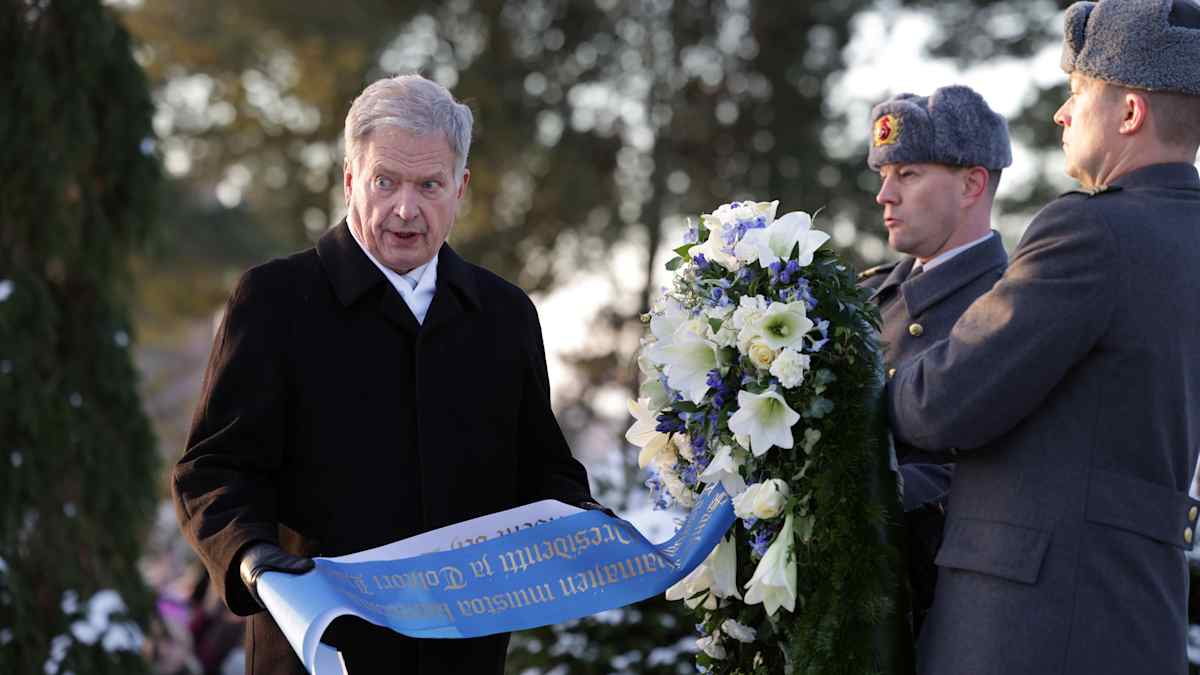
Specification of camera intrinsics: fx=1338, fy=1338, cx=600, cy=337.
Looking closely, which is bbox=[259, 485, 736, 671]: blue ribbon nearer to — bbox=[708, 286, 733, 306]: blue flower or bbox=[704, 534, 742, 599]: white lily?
bbox=[704, 534, 742, 599]: white lily

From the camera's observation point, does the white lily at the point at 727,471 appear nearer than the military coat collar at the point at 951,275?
Yes

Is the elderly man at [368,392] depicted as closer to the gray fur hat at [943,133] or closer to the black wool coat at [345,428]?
the black wool coat at [345,428]

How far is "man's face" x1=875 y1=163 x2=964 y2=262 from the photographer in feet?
11.7

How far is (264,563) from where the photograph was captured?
2701 mm

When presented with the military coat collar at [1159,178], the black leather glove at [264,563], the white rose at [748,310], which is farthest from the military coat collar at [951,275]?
the black leather glove at [264,563]

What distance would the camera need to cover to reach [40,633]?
210 inches

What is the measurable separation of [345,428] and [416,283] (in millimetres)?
411

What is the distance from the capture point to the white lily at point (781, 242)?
9.79 feet

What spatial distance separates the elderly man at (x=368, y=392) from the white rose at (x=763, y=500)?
0.62 m

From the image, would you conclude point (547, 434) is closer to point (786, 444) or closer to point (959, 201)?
point (786, 444)

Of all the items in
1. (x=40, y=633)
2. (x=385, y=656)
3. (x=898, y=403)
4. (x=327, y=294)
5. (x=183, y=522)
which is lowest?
(x=40, y=633)

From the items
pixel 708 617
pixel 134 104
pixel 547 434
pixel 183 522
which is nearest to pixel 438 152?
pixel 547 434

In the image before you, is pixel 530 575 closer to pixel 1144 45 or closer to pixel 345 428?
pixel 345 428

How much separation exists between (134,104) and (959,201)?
3.65 m
